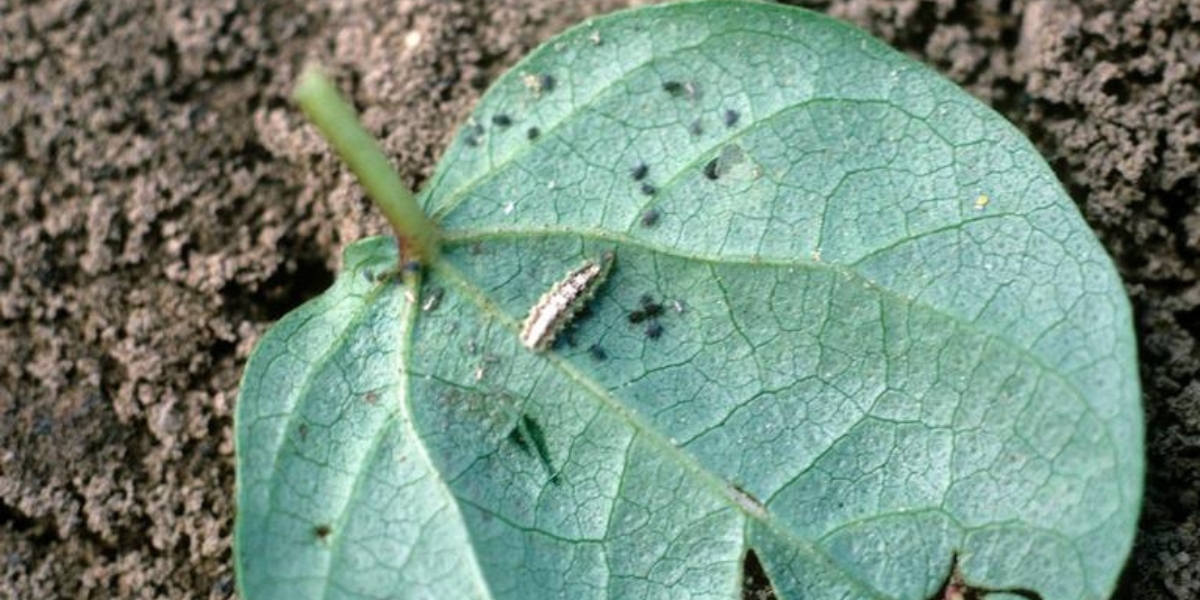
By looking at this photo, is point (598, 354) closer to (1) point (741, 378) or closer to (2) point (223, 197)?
(1) point (741, 378)

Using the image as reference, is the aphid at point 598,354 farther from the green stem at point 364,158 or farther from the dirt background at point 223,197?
the dirt background at point 223,197

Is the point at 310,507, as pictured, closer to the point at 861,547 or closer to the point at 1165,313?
the point at 861,547

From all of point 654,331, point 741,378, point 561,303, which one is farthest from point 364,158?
point 741,378


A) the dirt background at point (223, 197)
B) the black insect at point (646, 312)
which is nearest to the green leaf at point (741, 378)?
the black insect at point (646, 312)

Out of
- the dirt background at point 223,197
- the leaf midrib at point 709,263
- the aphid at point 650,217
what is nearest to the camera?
the leaf midrib at point 709,263

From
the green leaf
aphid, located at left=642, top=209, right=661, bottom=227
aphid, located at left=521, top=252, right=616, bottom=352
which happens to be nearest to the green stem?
the green leaf

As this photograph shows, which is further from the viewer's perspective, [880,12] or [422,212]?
[880,12]

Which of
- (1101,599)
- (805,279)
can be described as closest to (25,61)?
(805,279)
